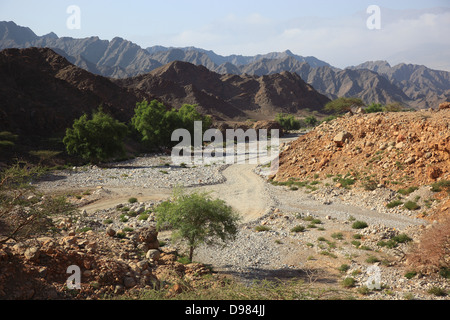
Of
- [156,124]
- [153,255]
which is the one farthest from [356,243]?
[156,124]

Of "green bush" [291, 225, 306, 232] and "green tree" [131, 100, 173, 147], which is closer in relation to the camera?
"green bush" [291, 225, 306, 232]

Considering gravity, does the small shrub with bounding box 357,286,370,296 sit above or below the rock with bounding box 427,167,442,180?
below

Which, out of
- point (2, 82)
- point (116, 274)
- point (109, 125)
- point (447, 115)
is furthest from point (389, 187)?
point (2, 82)

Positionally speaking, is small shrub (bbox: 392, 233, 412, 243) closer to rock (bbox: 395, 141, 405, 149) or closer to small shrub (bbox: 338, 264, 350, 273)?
small shrub (bbox: 338, 264, 350, 273)

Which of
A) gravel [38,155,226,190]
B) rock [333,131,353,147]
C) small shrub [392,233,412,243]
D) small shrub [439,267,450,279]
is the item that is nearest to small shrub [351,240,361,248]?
small shrub [392,233,412,243]

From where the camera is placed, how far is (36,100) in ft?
160

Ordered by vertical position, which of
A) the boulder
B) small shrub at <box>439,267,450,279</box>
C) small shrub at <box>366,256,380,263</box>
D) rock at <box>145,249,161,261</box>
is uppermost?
the boulder

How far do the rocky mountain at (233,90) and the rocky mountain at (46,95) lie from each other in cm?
3667

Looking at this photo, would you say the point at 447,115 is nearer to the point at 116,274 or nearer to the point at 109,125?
the point at 116,274

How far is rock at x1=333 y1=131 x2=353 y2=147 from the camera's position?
26.5 meters

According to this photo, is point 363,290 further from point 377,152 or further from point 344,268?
point 377,152

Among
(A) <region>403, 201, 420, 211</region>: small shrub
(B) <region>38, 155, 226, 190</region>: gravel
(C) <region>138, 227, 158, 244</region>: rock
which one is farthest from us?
(B) <region>38, 155, 226, 190</region>: gravel

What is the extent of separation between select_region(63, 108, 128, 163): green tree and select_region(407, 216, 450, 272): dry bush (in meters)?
31.2

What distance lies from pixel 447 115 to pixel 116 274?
24975mm
